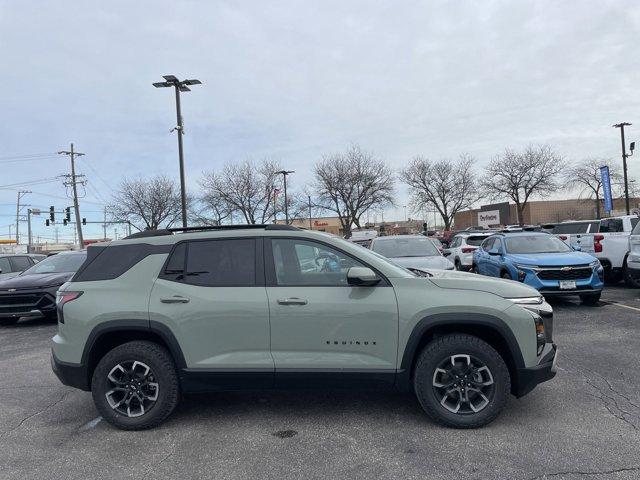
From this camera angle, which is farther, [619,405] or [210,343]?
[619,405]

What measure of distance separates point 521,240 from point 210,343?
863 cm

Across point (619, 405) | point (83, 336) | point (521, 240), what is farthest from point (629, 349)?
point (83, 336)

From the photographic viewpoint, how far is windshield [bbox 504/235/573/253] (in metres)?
10.5

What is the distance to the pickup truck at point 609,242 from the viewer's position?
12516 mm

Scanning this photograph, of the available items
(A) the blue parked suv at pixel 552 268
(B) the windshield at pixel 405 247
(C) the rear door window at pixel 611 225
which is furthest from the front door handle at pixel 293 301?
(C) the rear door window at pixel 611 225

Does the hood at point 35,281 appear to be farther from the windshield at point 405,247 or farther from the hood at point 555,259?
the hood at point 555,259

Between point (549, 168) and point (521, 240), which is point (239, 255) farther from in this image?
point (549, 168)

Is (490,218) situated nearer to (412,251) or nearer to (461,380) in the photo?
(412,251)

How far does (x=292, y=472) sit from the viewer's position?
3.53 m

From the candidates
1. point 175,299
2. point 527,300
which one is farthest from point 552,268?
point 175,299

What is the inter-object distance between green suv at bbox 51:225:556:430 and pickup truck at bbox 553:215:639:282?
32.3 feet

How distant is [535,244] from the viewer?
1071cm

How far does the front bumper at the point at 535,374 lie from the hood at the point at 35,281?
9421 mm

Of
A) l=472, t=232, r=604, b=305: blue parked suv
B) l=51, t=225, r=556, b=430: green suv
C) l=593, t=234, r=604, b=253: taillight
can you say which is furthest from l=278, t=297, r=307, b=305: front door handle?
l=593, t=234, r=604, b=253: taillight
